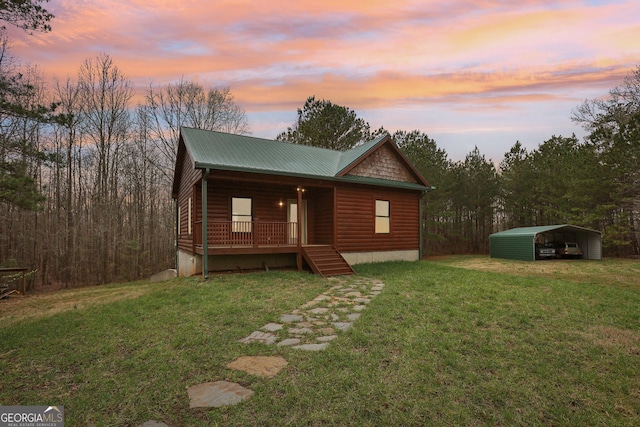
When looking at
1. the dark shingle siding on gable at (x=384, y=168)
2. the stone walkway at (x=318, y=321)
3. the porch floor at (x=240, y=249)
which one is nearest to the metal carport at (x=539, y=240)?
the dark shingle siding on gable at (x=384, y=168)

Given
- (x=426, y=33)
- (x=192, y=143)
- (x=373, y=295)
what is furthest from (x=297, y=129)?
(x=373, y=295)

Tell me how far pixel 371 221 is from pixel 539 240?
1188cm

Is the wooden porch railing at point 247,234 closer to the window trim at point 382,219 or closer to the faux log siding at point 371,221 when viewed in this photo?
the faux log siding at point 371,221

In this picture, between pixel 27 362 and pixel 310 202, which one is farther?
pixel 310 202

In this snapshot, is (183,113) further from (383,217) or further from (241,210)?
(383,217)

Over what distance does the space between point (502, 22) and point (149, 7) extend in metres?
→ 9.64

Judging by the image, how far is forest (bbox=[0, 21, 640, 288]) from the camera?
17.3m

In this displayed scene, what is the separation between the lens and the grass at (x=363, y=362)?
113 inches

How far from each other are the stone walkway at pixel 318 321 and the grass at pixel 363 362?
0.75 feet

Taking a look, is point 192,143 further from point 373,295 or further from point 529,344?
point 529,344

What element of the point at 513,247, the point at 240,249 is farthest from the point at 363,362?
the point at 513,247

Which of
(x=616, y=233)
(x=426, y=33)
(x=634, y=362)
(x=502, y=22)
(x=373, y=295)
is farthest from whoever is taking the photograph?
(x=616, y=233)

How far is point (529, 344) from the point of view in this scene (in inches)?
174

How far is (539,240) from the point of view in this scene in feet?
59.1
